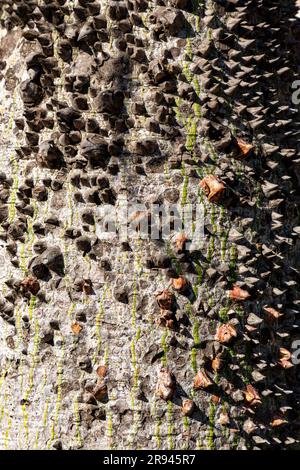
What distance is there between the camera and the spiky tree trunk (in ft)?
5.98

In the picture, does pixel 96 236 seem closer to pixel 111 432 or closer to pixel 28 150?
pixel 28 150

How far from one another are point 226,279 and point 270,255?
5.2 inches

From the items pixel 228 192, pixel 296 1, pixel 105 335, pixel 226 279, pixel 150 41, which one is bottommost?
pixel 105 335

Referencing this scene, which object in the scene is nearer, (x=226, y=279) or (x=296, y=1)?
(x=226, y=279)

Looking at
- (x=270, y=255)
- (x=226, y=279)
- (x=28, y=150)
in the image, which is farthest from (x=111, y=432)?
(x=28, y=150)

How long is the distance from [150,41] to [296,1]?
0.46 meters

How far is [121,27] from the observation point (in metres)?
1.88

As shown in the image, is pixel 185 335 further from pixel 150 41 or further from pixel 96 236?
pixel 150 41

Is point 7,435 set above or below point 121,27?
below

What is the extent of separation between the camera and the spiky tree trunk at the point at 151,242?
1.82 meters

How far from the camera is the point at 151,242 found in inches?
72.1

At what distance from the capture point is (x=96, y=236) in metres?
1.85
